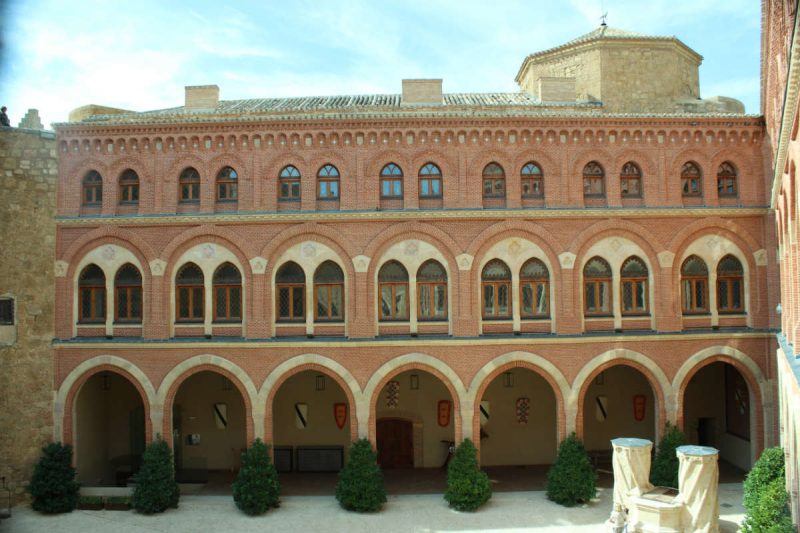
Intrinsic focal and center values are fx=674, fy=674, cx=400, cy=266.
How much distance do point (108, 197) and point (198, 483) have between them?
1015 cm

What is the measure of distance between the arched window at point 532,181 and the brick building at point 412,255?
1.8 inches

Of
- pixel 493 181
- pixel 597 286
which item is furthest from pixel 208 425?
pixel 597 286

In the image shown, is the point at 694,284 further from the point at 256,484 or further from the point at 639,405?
the point at 256,484

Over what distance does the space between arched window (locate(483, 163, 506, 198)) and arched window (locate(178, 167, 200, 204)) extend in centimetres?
953

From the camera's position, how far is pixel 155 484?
66.6 feet

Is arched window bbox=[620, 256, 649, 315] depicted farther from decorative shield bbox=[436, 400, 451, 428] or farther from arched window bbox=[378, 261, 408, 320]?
decorative shield bbox=[436, 400, 451, 428]

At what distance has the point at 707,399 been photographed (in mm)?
25141

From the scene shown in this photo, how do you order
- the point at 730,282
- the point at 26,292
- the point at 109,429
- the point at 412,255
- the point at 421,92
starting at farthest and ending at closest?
1. the point at 109,429
2. the point at 421,92
3. the point at 730,282
4. the point at 412,255
5. the point at 26,292

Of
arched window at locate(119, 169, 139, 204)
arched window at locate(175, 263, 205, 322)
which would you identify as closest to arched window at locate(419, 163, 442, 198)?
arched window at locate(175, 263, 205, 322)

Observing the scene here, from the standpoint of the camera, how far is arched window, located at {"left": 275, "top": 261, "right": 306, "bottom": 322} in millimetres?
22062

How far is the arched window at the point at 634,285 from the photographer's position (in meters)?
22.1

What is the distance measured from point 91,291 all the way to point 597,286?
54.8 ft

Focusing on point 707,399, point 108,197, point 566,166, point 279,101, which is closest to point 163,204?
point 108,197

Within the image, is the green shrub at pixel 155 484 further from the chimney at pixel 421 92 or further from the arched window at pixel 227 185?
the chimney at pixel 421 92
